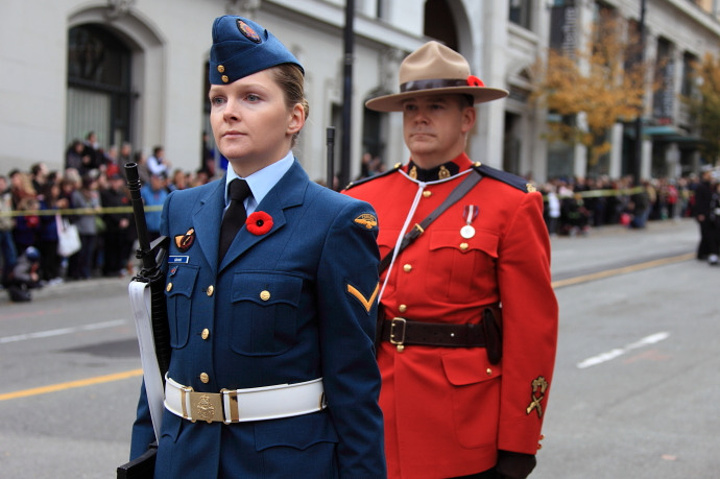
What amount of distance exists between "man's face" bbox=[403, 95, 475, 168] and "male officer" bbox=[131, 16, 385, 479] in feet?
4.23

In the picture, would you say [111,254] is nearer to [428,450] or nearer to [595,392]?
[595,392]

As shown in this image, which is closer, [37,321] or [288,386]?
[288,386]

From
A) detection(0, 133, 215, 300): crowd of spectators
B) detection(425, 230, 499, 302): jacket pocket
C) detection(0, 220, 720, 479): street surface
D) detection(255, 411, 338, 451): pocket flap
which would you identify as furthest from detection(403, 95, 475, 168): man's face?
detection(0, 133, 215, 300): crowd of spectators

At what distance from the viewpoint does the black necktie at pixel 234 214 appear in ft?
7.90

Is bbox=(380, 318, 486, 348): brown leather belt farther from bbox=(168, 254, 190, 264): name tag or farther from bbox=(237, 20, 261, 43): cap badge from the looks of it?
bbox=(237, 20, 261, 43): cap badge

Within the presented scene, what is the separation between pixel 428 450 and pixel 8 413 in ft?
14.2

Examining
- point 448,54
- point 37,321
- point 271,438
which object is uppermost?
point 448,54

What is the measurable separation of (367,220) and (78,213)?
1260 cm

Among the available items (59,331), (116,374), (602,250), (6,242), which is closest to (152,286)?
(116,374)

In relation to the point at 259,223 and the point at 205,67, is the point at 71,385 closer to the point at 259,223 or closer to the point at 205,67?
the point at 259,223

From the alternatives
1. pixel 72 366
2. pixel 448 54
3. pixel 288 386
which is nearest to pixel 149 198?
pixel 72 366

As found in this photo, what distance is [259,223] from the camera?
92.8 inches

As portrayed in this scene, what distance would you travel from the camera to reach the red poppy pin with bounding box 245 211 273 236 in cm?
234

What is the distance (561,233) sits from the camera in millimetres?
26531
